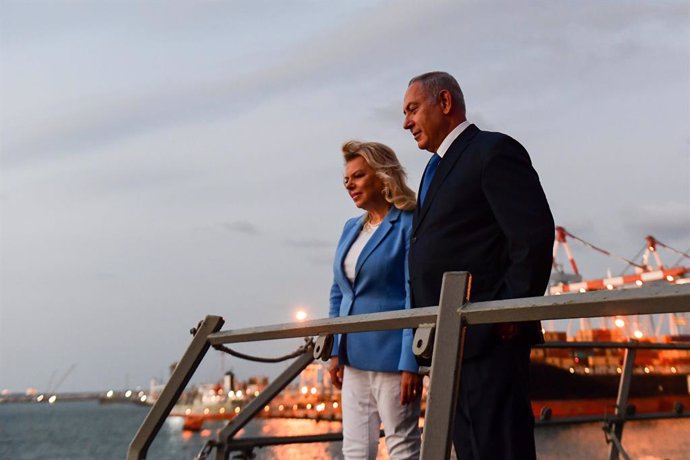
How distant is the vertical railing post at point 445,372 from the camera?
4.05ft

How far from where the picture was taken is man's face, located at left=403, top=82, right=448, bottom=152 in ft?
7.26

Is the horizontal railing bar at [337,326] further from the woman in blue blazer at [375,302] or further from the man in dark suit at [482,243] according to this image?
the woman in blue blazer at [375,302]

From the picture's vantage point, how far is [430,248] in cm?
207

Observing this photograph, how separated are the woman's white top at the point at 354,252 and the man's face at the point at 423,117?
0.52 meters

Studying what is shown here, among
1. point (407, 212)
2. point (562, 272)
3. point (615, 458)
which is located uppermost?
point (562, 272)

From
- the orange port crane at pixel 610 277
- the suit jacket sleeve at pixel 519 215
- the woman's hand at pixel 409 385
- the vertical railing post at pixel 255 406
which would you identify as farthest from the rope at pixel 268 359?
the orange port crane at pixel 610 277

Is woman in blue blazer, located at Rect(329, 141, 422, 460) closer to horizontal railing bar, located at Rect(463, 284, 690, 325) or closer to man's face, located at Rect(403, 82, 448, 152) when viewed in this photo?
man's face, located at Rect(403, 82, 448, 152)

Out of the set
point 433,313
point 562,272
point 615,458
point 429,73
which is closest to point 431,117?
point 429,73

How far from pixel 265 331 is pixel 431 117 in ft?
2.62

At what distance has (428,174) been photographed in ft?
7.50

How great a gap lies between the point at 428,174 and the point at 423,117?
17cm

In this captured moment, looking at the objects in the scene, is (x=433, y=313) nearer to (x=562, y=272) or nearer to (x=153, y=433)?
(x=153, y=433)

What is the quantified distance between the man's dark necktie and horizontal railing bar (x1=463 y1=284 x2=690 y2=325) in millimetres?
1016

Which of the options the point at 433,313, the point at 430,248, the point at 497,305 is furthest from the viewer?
the point at 430,248
